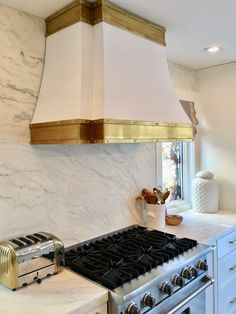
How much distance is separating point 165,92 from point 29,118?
82 centimetres

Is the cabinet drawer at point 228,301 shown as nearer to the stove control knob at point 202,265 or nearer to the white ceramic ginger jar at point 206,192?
the stove control knob at point 202,265

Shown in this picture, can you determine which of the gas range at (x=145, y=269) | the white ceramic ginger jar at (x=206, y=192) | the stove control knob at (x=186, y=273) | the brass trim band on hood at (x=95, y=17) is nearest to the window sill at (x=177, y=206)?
the white ceramic ginger jar at (x=206, y=192)

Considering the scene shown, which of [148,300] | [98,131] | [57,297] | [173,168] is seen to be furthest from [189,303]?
[173,168]

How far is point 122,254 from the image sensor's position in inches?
62.1

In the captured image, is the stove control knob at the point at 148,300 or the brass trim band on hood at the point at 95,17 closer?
the stove control knob at the point at 148,300

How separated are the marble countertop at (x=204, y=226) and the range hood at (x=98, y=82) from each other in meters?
0.76

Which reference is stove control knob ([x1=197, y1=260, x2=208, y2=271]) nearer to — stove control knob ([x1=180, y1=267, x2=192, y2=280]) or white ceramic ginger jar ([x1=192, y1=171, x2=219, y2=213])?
stove control knob ([x1=180, y1=267, x2=192, y2=280])

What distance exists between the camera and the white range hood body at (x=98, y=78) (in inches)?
54.6

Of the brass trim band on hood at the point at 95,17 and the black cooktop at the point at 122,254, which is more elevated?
the brass trim band on hood at the point at 95,17

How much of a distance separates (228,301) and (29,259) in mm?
1584

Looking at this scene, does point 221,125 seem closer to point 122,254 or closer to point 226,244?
point 226,244

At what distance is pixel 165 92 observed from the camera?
173cm

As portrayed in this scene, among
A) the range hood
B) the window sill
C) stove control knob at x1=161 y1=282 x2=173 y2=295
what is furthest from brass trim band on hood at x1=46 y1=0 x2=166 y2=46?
the window sill

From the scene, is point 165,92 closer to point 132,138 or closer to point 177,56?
point 132,138
